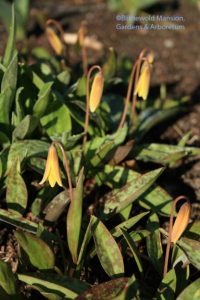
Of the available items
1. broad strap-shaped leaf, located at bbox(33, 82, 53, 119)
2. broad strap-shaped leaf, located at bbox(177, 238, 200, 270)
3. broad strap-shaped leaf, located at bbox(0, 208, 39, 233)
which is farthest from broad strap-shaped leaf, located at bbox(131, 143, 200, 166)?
broad strap-shaped leaf, located at bbox(0, 208, 39, 233)

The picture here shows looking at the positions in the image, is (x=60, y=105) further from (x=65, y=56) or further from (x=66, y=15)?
(x=66, y=15)

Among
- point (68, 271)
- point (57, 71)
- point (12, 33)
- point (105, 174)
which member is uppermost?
point (12, 33)

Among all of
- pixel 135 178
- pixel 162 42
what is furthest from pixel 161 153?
pixel 162 42

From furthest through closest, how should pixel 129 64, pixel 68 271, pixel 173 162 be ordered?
pixel 129 64
pixel 173 162
pixel 68 271

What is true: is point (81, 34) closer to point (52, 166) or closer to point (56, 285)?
point (52, 166)

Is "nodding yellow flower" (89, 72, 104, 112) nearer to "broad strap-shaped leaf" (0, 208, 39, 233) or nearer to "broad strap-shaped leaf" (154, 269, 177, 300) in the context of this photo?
"broad strap-shaped leaf" (0, 208, 39, 233)

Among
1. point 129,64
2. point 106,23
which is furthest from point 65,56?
point 106,23
